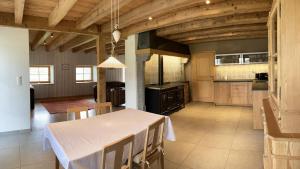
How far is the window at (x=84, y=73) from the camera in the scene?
11969 mm

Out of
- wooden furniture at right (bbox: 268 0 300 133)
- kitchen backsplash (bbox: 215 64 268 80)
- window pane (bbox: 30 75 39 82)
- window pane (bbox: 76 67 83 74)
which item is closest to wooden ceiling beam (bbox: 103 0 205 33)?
wooden furniture at right (bbox: 268 0 300 133)

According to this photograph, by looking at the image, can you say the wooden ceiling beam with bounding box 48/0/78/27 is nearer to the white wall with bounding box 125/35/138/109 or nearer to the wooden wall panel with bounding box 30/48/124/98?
the white wall with bounding box 125/35/138/109

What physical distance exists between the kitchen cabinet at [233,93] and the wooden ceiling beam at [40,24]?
16.4 feet

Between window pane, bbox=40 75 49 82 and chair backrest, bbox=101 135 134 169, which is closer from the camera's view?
chair backrest, bbox=101 135 134 169

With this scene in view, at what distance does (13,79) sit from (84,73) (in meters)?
7.46

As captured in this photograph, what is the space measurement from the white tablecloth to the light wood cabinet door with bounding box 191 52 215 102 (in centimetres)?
614

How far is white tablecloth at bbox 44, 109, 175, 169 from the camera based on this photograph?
173cm

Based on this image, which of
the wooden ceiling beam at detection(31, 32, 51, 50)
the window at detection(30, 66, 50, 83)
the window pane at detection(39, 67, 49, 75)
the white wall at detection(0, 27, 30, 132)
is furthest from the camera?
the window pane at detection(39, 67, 49, 75)

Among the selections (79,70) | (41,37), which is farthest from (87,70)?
(41,37)

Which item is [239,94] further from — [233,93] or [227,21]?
[227,21]

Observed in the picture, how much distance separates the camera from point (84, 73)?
12195mm

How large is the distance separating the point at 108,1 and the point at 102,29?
2064 millimetres

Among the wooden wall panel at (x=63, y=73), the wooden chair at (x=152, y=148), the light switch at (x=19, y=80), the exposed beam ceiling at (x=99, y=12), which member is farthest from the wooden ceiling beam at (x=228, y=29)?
the wooden wall panel at (x=63, y=73)

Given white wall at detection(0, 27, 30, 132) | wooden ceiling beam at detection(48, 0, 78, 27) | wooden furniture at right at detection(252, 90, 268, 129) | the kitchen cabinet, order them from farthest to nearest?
the kitchen cabinet → wooden furniture at right at detection(252, 90, 268, 129) → white wall at detection(0, 27, 30, 132) → wooden ceiling beam at detection(48, 0, 78, 27)
